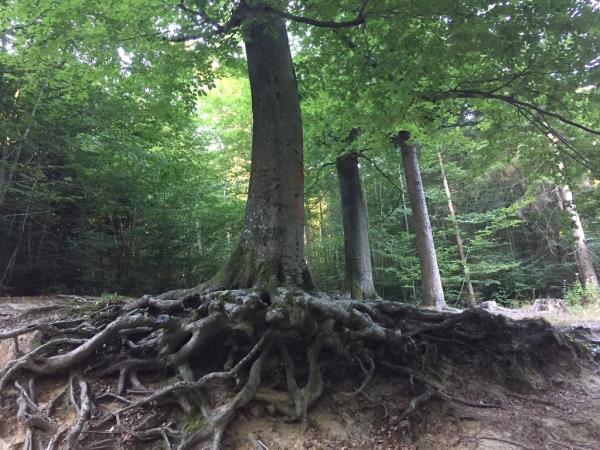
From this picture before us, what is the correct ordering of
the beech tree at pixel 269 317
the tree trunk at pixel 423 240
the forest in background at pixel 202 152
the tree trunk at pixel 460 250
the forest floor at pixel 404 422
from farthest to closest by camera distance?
the tree trunk at pixel 460 250 < the tree trunk at pixel 423 240 < the forest in background at pixel 202 152 < the beech tree at pixel 269 317 < the forest floor at pixel 404 422

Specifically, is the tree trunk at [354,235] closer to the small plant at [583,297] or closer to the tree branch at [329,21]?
the tree branch at [329,21]

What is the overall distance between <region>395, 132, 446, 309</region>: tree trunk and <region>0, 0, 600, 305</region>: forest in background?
0.65 metres

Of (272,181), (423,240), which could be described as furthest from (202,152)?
(272,181)

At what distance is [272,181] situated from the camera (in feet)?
16.1

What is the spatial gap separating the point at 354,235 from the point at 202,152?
7.02 metres

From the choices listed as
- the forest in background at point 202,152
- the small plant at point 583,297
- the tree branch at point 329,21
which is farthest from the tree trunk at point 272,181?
the small plant at point 583,297

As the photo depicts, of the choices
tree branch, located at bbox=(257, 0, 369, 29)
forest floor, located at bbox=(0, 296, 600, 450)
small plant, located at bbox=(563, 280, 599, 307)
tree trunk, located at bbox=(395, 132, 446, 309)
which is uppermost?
tree branch, located at bbox=(257, 0, 369, 29)

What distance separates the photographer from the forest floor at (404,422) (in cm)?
329

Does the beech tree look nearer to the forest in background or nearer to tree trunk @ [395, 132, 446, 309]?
the forest in background

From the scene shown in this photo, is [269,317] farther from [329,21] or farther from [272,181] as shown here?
[329,21]

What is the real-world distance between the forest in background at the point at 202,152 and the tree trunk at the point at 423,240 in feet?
2.13

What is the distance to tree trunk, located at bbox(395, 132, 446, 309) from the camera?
977 centimetres

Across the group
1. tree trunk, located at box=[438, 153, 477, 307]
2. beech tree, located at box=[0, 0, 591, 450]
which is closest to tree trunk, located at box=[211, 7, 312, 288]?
beech tree, located at box=[0, 0, 591, 450]

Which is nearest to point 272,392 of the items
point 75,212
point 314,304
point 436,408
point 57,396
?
point 314,304
